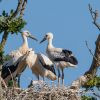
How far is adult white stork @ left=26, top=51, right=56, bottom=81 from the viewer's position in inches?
1065

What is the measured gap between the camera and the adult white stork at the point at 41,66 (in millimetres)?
27062

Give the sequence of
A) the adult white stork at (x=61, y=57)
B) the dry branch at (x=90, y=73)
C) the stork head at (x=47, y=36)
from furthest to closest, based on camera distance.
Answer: the stork head at (x=47, y=36) → the adult white stork at (x=61, y=57) → the dry branch at (x=90, y=73)

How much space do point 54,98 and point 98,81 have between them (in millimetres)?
2098

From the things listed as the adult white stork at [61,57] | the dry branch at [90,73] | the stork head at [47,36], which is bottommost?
the dry branch at [90,73]

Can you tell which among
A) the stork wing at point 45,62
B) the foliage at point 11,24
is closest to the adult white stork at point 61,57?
the stork wing at point 45,62

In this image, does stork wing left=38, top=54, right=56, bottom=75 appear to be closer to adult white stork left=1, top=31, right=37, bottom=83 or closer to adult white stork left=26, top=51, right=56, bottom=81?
adult white stork left=26, top=51, right=56, bottom=81

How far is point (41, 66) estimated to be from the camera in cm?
2723

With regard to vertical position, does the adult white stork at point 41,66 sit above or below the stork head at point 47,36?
below

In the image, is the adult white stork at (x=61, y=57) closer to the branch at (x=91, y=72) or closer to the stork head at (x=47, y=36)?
the stork head at (x=47, y=36)

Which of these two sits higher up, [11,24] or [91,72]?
[11,24]

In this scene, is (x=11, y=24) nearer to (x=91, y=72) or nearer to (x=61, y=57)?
(x=91, y=72)

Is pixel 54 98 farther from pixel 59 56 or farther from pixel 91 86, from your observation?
pixel 59 56

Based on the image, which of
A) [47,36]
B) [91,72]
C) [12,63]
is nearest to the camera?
[91,72]

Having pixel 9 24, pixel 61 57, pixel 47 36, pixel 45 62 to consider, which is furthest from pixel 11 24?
pixel 47 36
